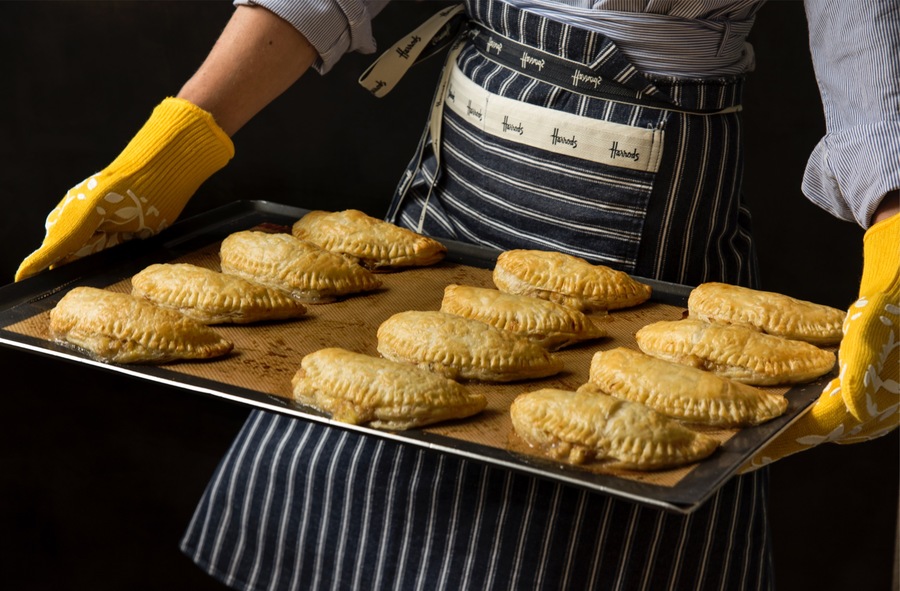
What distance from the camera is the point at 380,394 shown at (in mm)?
1387

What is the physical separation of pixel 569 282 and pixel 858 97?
1.83 ft

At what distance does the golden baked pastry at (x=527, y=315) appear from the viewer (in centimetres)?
164

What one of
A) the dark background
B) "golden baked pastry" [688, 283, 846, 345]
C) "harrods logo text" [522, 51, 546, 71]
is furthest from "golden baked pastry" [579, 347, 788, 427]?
the dark background

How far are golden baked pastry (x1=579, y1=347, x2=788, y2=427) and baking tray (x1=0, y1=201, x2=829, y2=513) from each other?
21 mm

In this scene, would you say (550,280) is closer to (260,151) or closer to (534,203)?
(534,203)

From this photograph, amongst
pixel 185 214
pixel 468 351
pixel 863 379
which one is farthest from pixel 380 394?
pixel 185 214

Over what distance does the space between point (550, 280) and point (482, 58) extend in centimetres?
50

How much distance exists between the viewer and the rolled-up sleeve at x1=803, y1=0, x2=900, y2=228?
1607mm

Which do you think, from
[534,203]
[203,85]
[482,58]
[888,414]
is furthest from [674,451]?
[203,85]

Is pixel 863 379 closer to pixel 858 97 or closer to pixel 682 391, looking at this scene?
pixel 682 391

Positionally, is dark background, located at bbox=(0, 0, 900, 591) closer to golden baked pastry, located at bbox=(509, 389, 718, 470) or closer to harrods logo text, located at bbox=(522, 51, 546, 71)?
harrods logo text, located at bbox=(522, 51, 546, 71)

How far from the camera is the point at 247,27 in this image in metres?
2.02

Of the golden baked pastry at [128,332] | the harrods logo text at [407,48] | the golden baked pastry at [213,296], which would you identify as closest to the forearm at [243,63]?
the harrods logo text at [407,48]

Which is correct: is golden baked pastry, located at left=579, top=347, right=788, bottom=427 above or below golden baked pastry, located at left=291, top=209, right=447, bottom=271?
below
